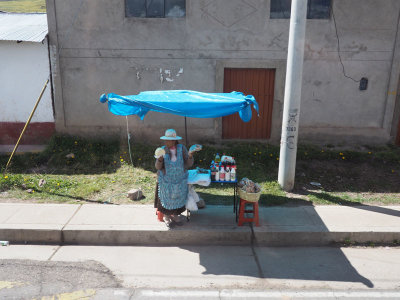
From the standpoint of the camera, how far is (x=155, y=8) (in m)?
8.98

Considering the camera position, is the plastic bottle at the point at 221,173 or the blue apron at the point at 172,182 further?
the plastic bottle at the point at 221,173

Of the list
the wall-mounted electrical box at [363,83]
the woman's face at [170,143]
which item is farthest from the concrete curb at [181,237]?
the wall-mounted electrical box at [363,83]

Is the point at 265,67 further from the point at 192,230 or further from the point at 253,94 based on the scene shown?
the point at 192,230

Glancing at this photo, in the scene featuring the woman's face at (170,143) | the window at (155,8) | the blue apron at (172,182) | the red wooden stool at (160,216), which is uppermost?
the window at (155,8)

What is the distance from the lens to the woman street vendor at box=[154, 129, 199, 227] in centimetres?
553

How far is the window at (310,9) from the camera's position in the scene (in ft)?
29.4

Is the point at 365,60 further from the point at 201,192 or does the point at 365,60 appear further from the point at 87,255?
the point at 87,255

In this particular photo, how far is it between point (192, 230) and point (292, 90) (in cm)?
338

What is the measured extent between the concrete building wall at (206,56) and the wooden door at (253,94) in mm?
195

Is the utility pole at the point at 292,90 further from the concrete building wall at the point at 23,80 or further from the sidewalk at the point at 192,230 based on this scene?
the concrete building wall at the point at 23,80

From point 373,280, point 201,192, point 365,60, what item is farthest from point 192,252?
point 365,60

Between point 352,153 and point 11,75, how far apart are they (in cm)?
953

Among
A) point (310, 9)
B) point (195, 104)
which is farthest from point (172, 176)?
point (310, 9)

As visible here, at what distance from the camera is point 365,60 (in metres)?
9.25
